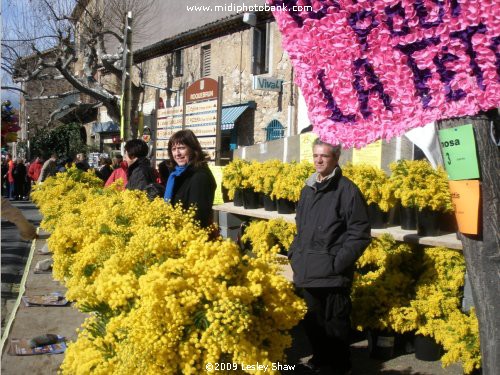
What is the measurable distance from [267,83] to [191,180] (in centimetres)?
1031

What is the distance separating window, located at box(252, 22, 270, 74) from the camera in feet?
49.5

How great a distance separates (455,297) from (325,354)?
40.1 inches

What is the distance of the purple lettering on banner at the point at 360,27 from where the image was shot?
5.73 feet

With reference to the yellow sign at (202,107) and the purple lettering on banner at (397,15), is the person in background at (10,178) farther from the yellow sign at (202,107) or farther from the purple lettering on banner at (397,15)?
the purple lettering on banner at (397,15)

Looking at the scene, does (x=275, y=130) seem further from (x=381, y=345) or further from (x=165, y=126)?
(x=381, y=345)

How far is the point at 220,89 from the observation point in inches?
416

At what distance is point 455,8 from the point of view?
1612mm

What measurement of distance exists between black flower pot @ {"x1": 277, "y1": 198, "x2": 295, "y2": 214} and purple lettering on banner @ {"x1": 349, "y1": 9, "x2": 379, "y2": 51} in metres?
3.81

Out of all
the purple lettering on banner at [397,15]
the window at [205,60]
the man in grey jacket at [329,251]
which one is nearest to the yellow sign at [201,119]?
the window at [205,60]

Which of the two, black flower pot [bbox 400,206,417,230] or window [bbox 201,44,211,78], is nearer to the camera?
black flower pot [bbox 400,206,417,230]

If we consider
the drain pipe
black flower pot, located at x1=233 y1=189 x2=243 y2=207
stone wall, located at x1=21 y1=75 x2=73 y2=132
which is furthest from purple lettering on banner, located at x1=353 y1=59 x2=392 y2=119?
stone wall, located at x1=21 y1=75 x2=73 y2=132

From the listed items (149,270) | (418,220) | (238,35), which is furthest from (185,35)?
(149,270)

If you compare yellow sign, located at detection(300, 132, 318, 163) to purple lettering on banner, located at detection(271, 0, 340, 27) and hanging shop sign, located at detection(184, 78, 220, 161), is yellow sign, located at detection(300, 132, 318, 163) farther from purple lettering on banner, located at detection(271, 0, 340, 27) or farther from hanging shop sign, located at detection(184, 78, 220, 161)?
purple lettering on banner, located at detection(271, 0, 340, 27)

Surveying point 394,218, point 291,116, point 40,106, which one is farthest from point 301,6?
point 40,106
